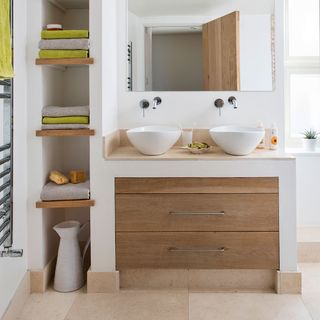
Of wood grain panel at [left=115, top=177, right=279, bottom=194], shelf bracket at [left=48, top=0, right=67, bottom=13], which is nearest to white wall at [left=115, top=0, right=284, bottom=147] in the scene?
shelf bracket at [left=48, top=0, right=67, bottom=13]

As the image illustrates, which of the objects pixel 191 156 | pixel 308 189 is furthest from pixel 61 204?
pixel 308 189

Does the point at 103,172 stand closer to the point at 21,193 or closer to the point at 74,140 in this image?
the point at 21,193

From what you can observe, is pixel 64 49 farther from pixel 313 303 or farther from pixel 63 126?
pixel 313 303

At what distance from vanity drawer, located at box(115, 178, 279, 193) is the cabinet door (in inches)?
31.9

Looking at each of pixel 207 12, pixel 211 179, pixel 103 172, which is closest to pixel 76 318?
pixel 103 172

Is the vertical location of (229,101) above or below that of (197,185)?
above

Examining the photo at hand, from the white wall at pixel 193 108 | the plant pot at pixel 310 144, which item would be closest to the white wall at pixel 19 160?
the white wall at pixel 193 108

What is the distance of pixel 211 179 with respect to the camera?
2.41 meters

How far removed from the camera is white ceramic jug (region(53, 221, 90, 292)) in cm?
249

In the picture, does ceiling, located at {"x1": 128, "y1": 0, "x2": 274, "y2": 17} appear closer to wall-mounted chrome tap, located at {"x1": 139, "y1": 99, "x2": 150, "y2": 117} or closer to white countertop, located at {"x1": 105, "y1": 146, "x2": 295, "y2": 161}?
wall-mounted chrome tap, located at {"x1": 139, "y1": 99, "x2": 150, "y2": 117}

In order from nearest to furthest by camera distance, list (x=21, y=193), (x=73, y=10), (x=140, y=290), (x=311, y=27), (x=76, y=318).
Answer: (x=76, y=318), (x=21, y=193), (x=140, y=290), (x=73, y=10), (x=311, y=27)

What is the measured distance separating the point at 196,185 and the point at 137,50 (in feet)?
3.66

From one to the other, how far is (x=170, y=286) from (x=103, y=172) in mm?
759

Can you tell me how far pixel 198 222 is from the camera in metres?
2.43
